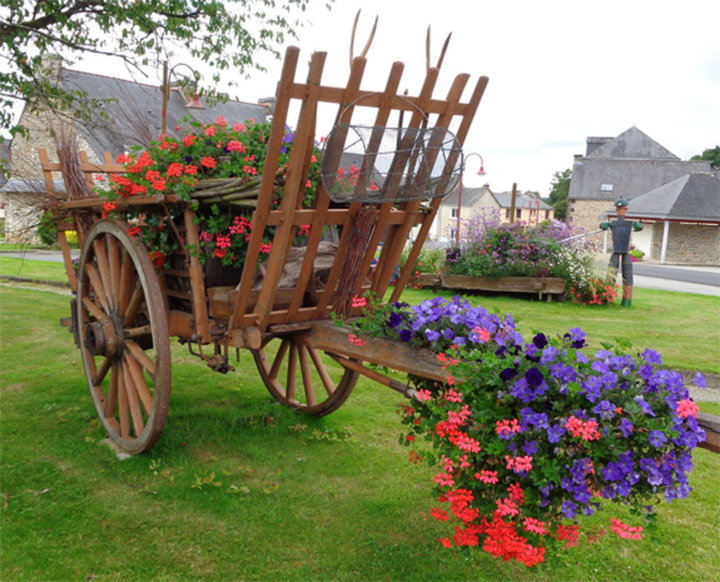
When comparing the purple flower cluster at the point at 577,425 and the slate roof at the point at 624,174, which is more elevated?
the slate roof at the point at 624,174

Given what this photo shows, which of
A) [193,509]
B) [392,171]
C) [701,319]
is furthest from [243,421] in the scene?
[701,319]

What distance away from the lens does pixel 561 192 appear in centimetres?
6506

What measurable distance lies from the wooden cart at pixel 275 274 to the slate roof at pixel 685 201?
32.6 meters

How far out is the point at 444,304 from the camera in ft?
9.55

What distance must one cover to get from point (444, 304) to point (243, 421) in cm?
235

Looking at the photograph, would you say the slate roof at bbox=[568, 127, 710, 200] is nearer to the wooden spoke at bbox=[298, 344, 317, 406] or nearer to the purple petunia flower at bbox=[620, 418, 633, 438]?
the wooden spoke at bbox=[298, 344, 317, 406]

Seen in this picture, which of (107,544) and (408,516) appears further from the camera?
(408,516)

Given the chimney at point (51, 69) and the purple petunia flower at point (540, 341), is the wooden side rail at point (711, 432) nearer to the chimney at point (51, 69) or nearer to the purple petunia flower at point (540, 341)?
the purple petunia flower at point (540, 341)

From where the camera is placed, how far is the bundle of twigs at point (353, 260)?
2.96 metres

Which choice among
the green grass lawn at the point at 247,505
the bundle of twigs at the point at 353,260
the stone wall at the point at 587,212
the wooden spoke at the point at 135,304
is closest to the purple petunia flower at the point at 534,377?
the green grass lawn at the point at 247,505

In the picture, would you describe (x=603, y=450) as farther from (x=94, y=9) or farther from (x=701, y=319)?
(x=701, y=319)

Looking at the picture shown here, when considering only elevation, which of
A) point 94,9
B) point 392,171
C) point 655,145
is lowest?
point 392,171

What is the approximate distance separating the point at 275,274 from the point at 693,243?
34602 mm

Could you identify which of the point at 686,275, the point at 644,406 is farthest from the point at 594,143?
the point at 644,406
